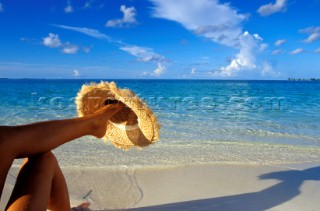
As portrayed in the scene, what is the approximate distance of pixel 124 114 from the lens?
3.31 m

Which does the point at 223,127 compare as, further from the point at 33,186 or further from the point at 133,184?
the point at 33,186

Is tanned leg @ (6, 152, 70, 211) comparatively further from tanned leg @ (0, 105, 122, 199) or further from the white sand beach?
the white sand beach

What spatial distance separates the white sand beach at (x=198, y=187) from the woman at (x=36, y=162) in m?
0.69

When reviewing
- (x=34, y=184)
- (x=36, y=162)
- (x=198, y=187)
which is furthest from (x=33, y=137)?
(x=198, y=187)

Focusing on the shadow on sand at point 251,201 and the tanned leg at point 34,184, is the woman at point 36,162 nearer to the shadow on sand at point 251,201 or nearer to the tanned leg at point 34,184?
the tanned leg at point 34,184

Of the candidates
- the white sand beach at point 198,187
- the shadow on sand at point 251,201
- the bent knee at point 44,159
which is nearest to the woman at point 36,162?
the bent knee at point 44,159

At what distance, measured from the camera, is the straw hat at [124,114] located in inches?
113

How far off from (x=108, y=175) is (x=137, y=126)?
0.65 m

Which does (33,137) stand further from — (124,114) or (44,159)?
(124,114)

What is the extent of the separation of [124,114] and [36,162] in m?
1.49

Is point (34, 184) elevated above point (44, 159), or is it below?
below

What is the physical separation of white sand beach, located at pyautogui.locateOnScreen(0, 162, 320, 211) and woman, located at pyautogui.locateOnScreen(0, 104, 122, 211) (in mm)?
691

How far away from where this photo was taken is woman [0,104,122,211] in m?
1.71

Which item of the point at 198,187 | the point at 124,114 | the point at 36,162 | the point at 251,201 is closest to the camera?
the point at 36,162
